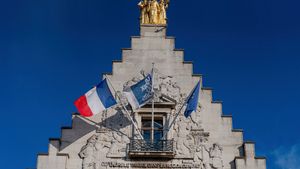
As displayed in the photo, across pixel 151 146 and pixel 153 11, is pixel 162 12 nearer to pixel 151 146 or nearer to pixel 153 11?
pixel 153 11

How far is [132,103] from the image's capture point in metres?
25.3

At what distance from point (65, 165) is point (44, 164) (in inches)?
36.5

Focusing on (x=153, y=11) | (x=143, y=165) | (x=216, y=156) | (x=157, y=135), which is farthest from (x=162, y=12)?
(x=143, y=165)

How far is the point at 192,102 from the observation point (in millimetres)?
25062

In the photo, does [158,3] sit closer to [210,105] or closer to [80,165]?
[210,105]

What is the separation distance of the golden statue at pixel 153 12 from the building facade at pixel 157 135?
2514mm

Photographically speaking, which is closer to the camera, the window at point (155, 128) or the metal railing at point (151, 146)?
the metal railing at point (151, 146)

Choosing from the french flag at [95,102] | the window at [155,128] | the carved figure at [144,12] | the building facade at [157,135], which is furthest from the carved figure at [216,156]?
the carved figure at [144,12]

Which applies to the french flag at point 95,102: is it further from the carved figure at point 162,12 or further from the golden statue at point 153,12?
the carved figure at point 162,12

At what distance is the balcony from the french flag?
2.11m

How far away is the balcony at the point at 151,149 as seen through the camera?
24.5 metres

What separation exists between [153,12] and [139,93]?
226 inches

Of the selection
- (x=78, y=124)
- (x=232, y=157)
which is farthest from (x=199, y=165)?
(x=78, y=124)

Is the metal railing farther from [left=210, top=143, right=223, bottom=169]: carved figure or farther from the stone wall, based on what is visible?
[left=210, top=143, right=223, bottom=169]: carved figure
